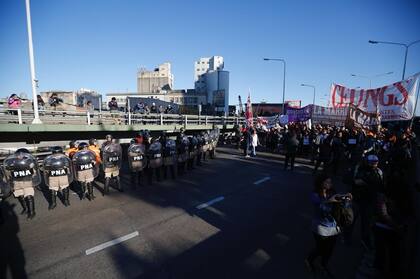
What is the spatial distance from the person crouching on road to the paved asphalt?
432mm

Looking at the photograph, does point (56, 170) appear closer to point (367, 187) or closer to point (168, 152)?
point (168, 152)

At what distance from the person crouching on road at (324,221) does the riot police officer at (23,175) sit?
586cm

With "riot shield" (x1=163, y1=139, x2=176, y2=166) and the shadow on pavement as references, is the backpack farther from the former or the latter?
"riot shield" (x1=163, y1=139, x2=176, y2=166)

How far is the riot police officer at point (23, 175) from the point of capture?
5473mm

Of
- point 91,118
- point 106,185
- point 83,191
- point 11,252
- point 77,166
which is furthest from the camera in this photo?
point 91,118

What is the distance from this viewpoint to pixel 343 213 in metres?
3.32

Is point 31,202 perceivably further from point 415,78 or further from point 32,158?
point 415,78

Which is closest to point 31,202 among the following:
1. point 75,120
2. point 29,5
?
point 75,120

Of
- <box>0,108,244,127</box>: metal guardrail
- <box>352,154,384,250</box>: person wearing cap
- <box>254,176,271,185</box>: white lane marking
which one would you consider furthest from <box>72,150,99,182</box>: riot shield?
<box>352,154,384,250</box>: person wearing cap

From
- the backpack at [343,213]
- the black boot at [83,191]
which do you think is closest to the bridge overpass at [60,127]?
the black boot at [83,191]

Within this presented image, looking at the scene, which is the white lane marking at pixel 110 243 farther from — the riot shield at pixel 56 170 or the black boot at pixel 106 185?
the black boot at pixel 106 185

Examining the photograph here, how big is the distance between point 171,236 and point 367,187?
11.9 ft

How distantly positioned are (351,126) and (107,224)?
1171cm

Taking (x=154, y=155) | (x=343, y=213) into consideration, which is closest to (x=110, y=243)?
(x=343, y=213)
